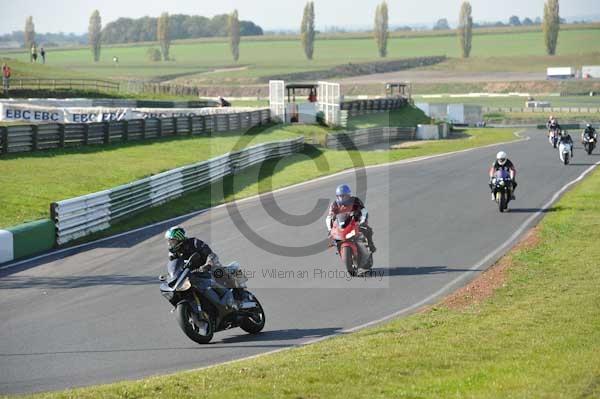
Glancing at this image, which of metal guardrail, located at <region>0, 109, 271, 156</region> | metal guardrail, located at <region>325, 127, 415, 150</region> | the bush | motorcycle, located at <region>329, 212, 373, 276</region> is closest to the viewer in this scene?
motorcycle, located at <region>329, 212, 373, 276</region>

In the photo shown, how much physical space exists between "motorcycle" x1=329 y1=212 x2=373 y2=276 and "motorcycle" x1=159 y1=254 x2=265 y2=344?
4644 mm

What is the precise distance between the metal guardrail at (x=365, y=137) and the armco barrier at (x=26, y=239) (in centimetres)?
3027

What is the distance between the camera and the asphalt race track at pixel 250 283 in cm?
1253

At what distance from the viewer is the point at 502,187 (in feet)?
90.3

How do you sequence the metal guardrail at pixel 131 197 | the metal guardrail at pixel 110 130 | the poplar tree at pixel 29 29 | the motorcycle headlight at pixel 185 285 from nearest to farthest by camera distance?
the motorcycle headlight at pixel 185 285 < the metal guardrail at pixel 131 197 < the metal guardrail at pixel 110 130 < the poplar tree at pixel 29 29

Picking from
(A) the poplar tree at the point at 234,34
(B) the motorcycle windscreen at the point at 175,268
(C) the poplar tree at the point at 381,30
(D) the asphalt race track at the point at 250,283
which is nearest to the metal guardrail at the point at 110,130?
(D) the asphalt race track at the point at 250,283

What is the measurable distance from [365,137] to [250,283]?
135 ft

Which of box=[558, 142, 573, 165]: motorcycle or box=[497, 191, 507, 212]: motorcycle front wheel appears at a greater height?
box=[558, 142, 573, 165]: motorcycle

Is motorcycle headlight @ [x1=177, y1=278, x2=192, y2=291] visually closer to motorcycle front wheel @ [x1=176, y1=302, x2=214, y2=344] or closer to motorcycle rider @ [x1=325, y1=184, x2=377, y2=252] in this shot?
motorcycle front wheel @ [x1=176, y1=302, x2=214, y2=344]

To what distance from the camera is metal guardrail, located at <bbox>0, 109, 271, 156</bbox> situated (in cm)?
3616

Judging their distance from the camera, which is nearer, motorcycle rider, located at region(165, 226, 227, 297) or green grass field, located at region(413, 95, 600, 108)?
motorcycle rider, located at region(165, 226, 227, 297)

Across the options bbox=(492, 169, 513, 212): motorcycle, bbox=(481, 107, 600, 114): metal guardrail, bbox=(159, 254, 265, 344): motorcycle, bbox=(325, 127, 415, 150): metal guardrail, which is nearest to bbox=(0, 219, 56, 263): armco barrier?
bbox=(159, 254, 265, 344): motorcycle

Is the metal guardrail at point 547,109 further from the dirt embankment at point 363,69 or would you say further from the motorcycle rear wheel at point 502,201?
the motorcycle rear wheel at point 502,201

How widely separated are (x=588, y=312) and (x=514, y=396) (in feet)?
18.0
